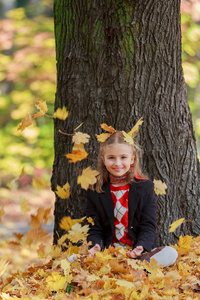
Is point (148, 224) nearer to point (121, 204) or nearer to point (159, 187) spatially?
point (121, 204)

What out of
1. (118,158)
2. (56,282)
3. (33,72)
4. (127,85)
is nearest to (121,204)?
(118,158)

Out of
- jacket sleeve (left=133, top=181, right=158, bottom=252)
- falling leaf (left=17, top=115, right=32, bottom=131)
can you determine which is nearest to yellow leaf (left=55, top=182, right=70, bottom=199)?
falling leaf (left=17, top=115, right=32, bottom=131)

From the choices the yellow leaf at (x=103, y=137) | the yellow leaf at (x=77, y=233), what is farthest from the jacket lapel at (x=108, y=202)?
the yellow leaf at (x=103, y=137)

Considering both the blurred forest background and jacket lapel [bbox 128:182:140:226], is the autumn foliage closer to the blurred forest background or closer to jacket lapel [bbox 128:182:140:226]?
jacket lapel [bbox 128:182:140:226]

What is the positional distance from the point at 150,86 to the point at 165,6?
67 centimetres

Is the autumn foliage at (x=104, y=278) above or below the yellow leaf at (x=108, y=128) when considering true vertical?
below

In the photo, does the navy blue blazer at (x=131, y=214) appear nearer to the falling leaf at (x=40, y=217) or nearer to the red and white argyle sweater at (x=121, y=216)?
the red and white argyle sweater at (x=121, y=216)

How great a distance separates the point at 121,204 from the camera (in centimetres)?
276

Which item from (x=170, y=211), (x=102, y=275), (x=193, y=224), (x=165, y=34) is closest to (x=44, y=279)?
(x=102, y=275)

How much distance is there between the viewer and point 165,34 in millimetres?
3068

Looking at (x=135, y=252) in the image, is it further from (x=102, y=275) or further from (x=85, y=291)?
(x=85, y=291)

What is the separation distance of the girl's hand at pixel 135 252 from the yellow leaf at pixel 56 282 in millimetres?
476

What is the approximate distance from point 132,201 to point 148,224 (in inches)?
8.0

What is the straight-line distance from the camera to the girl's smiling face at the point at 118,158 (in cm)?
269
